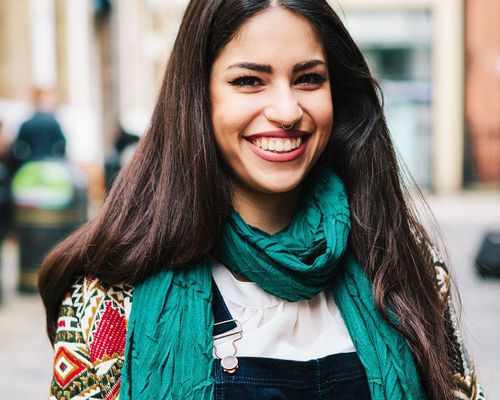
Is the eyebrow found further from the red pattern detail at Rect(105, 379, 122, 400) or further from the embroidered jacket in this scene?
the red pattern detail at Rect(105, 379, 122, 400)

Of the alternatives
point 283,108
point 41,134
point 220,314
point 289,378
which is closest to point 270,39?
point 283,108

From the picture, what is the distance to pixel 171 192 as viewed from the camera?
80.0 inches

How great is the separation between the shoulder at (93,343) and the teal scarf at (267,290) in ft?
0.19

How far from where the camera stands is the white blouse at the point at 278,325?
76.4 inches

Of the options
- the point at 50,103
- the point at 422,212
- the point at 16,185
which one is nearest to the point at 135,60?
the point at 50,103

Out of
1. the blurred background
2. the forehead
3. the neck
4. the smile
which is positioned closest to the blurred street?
the blurred background

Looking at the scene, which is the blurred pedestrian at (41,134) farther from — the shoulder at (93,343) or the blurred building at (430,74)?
the blurred building at (430,74)

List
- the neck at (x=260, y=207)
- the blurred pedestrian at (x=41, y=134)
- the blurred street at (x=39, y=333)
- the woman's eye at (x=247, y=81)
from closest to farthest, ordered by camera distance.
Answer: the woman's eye at (x=247, y=81)
the neck at (x=260, y=207)
the blurred street at (x=39, y=333)
the blurred pedestrian at (x=41, y=134)

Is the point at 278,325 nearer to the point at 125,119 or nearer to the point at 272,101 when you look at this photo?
the point at 272,101

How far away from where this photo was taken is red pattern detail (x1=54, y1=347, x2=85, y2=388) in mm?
1941

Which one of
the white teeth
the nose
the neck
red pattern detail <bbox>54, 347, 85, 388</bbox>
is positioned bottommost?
red pattern detail <bbox>54, 347, 85, 388</bbox>

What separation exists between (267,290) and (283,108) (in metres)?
0.43

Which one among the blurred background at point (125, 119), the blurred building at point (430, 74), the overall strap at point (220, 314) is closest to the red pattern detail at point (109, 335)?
the overall strap at point (220, 314)

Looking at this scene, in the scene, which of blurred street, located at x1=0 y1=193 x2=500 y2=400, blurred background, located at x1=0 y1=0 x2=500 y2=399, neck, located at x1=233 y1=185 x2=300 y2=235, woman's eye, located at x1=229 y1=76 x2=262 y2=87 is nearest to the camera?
woman's eye, located at x1=229 y1=76 x2=262 y2=87
